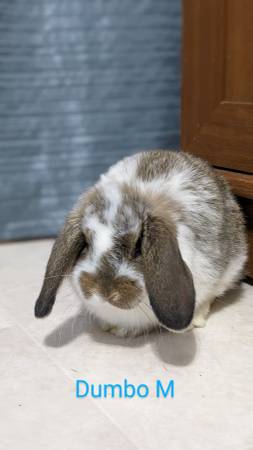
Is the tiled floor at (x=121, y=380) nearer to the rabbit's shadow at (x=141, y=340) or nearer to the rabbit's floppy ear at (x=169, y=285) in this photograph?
the rabbit's shadow at (x=141, y=340)

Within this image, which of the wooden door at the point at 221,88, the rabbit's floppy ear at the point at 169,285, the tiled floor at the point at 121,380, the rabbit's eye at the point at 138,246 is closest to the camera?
the tiled floor at the point at 121,380

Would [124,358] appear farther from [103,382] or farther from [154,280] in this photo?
[154,280]

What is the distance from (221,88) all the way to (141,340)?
32.9 inches

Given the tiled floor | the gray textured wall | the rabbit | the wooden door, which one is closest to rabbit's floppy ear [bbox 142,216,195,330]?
the rabbit

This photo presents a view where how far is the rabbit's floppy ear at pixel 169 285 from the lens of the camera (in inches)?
45.3

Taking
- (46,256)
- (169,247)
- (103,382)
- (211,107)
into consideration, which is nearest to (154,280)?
(169,247)

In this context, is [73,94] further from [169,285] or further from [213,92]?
[169,285]

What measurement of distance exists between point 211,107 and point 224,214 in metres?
0.48

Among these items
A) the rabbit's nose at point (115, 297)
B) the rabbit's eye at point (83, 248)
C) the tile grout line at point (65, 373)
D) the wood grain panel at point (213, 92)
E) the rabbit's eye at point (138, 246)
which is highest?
the wood grain panel at point (213, 92)

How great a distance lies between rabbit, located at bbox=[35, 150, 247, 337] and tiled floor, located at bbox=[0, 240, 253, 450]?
8 centimetres

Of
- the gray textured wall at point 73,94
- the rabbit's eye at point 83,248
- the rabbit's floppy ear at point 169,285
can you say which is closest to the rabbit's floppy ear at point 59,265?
the rabbit's eye at point 83,248

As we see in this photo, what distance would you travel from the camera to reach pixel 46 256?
2.15 metres

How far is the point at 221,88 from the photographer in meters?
1.80

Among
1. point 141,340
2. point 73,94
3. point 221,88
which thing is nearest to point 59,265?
point 141,340
